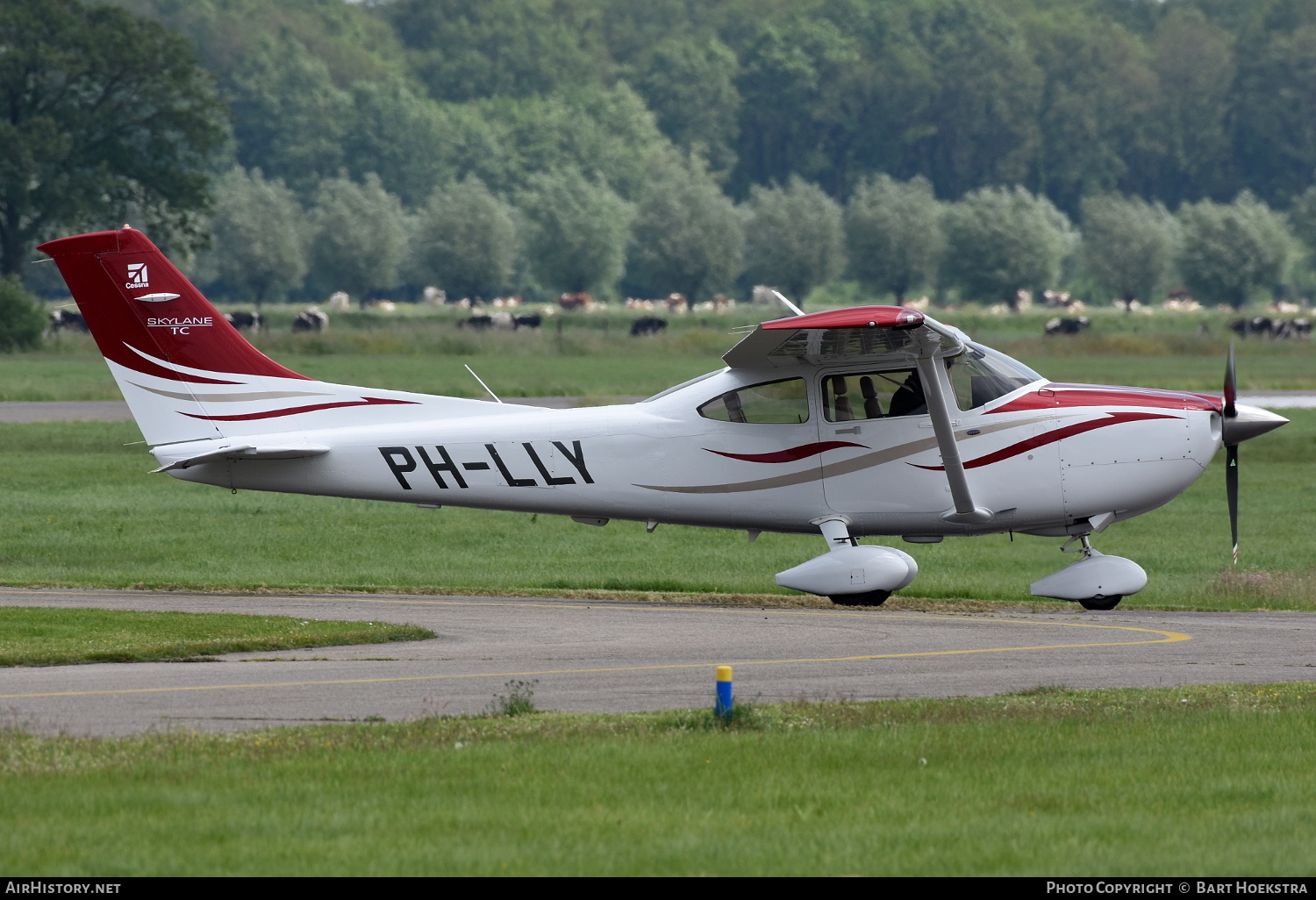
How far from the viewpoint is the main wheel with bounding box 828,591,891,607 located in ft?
55.6

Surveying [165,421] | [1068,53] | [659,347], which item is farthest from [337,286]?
[165,421]

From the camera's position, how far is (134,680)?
12156 mm

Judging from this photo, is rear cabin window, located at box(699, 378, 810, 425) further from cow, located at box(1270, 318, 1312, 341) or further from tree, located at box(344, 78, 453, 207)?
tree, located at box(344, 78, 453, 207)

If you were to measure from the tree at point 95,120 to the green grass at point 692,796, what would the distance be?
6680 centimetres

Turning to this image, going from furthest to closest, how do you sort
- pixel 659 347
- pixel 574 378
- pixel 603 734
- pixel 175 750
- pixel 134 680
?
1. pixel 659 347
2. pixel 574 378
3. pixel 134 680
4. pixel 603 734
5. pixel 175 750

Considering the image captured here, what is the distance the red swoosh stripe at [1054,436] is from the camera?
1684 centimetres

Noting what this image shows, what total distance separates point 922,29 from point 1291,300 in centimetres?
5517

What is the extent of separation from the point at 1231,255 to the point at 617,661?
388 ft

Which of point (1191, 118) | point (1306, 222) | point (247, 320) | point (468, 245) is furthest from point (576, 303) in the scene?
point (1191, 118)

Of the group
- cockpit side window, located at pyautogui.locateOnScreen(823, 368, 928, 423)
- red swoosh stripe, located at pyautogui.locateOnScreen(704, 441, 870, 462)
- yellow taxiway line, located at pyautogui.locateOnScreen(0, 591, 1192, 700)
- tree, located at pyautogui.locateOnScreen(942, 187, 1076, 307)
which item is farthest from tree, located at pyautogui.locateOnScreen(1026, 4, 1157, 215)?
yellow taxiway line, located at pyautogui.locateOnScreen(0, 591, 1192, 700)

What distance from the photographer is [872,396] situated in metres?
17.0

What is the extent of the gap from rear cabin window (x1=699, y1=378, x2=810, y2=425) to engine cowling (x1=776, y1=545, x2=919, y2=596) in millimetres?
1419

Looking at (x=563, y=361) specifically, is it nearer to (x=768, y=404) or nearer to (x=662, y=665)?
(x=768, y=404)
